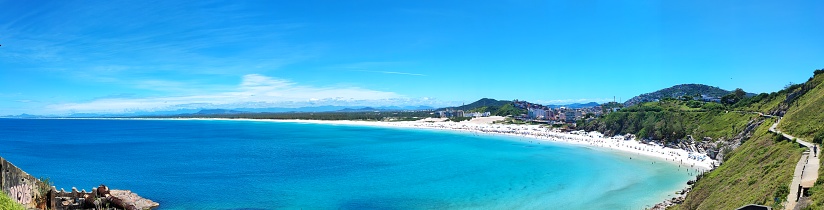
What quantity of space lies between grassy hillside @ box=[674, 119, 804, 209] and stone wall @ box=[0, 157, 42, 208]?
82.8 feet

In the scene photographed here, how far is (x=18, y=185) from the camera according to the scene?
50.4 ft

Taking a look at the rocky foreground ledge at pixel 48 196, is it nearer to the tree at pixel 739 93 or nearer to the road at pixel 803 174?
the road at pixel 803 174

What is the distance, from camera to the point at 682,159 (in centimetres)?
4719

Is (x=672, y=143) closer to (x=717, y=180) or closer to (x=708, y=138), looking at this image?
(x=708, y=138)

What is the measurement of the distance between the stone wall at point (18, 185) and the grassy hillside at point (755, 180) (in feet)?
82.8

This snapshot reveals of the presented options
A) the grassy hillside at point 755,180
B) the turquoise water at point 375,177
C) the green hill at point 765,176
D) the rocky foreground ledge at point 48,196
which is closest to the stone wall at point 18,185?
the rocky foreground ledge at point 48,196

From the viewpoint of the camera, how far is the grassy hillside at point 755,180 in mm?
16109

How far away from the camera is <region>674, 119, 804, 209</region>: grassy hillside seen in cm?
1611

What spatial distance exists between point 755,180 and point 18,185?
2939 cm

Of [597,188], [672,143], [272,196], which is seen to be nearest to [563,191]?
[597,188]

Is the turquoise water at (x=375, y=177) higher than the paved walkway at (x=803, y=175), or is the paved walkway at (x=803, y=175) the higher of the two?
the paved walkway at (x=803, y=175)

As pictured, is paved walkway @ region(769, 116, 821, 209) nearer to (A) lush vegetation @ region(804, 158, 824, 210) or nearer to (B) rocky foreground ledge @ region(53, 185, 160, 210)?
(A) lush vegetation @ region(804, 158, 824, 210)

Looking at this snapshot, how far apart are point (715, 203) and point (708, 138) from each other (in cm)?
3978

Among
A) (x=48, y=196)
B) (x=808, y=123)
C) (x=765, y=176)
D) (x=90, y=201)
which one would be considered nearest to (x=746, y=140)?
(x=808, y=123)
